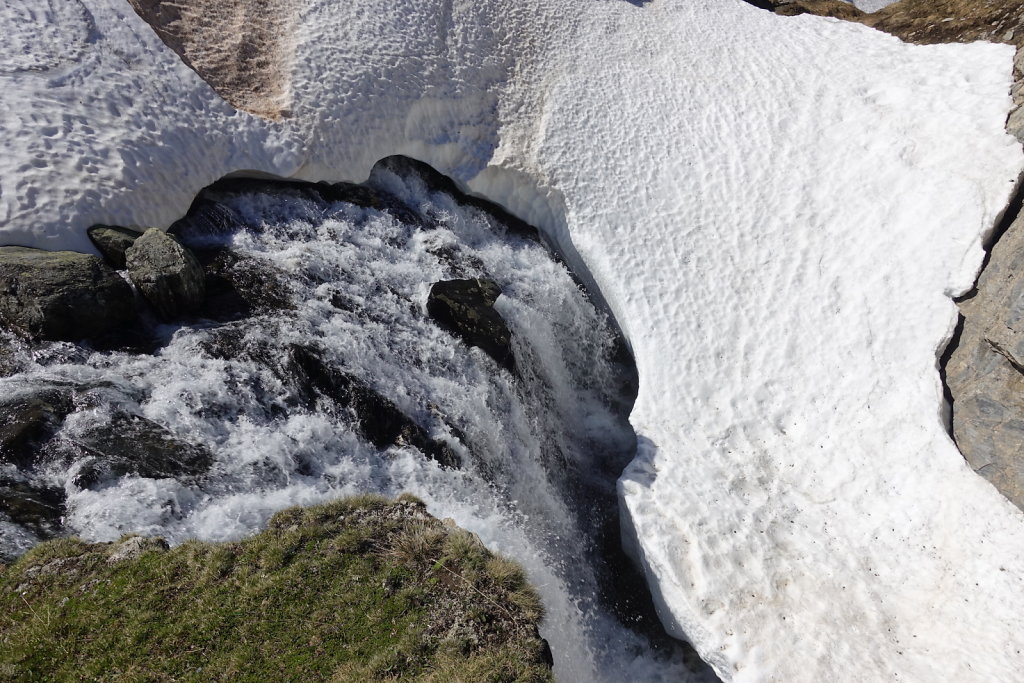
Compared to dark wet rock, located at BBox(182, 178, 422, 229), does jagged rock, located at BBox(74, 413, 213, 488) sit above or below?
below

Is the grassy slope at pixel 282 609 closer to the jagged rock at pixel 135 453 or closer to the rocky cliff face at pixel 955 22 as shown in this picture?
the jagged rock at pixel 135 453

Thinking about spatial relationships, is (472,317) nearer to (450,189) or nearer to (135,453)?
(450,189)

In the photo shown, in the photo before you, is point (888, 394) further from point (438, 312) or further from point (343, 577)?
point (343, 577)

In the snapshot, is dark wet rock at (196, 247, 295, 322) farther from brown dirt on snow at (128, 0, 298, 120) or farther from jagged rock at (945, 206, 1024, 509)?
jagged rock at (945, 206, 1024, 509)

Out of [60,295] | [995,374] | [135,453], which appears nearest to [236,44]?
[60,295]

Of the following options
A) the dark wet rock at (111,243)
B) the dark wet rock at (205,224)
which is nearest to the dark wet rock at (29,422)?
the dark wet rock at (111,243)

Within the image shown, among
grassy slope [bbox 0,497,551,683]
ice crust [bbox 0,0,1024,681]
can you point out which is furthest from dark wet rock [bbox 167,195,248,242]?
grassy slope [bbox 0,497,551,683]
